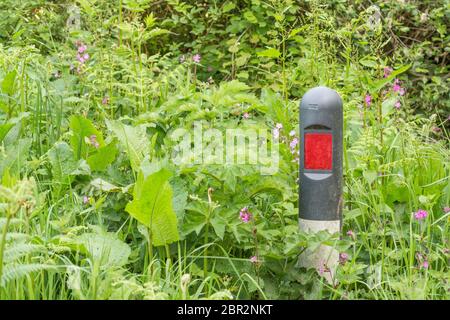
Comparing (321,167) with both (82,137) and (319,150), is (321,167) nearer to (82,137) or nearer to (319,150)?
(319,150)

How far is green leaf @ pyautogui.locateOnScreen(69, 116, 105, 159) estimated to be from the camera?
3.61 m

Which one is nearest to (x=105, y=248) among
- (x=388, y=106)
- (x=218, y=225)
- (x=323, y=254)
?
(x=218, y=225)

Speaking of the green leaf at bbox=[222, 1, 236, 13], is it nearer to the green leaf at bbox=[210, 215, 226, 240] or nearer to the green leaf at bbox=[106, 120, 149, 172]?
the green leaf at bbox=[106, 120, 149, 172]

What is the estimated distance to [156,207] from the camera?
2916mm

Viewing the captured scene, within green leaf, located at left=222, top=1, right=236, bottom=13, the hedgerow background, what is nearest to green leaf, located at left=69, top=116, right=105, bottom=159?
the hedgerow background

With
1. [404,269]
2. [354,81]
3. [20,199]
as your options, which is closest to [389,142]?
[354,81]

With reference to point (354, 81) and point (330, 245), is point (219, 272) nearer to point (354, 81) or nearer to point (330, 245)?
point (330, 245)

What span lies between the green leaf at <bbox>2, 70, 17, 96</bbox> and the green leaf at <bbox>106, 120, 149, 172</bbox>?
0.89 m

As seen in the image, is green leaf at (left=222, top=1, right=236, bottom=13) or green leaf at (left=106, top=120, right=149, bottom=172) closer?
green leaf at (left=106, top=120, right=149, bottom=172)

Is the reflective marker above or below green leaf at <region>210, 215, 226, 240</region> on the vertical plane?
above

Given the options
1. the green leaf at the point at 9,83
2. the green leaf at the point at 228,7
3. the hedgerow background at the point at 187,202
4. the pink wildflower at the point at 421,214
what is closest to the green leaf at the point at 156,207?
the hedgerow background at the point at 187,202

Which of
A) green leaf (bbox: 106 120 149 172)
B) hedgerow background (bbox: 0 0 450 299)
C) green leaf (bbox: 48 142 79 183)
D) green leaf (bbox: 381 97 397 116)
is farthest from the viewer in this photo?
green leaf (bbox: 381 97 397 116)

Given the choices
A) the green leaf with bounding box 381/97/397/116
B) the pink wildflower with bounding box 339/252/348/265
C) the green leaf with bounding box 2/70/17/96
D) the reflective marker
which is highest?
the green leaf with bounding box 2/70/17/96

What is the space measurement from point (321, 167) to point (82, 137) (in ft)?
4.07
